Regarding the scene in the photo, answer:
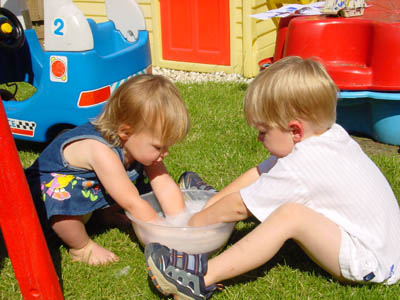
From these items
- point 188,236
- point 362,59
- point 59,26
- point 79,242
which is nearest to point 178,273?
point 188,236

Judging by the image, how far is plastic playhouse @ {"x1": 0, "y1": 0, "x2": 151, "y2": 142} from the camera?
2.81 metres

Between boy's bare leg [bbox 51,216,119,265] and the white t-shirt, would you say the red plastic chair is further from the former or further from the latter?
the white t-shirt

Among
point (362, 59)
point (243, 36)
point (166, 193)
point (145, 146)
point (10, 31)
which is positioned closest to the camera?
point (145, 146)

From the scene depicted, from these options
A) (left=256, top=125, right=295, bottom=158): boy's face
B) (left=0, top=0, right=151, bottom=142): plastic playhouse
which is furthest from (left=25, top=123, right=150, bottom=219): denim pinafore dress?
(left=0, top=0, right=151, bottom=142): plastic playhouse

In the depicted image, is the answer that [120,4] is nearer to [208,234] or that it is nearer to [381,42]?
[381,42]

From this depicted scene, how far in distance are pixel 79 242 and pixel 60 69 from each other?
4.01ft

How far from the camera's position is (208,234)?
1.72 metres

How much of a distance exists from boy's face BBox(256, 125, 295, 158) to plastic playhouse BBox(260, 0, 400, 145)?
1.34 m

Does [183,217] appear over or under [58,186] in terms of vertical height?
under

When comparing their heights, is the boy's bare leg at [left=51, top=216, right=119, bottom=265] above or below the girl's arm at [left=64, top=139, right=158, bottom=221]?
below

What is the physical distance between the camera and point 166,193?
2.08 metres

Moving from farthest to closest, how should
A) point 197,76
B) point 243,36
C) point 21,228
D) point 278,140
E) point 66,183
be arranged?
1. point 197,76
2. point 243,36
3. point 66,183
4. point 278,140
5. point 21,228

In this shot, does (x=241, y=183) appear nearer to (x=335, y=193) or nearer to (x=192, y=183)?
(x=192, y=183)

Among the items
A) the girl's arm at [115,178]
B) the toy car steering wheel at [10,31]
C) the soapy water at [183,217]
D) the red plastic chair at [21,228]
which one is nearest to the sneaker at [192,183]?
the soapy water at [183,217]
